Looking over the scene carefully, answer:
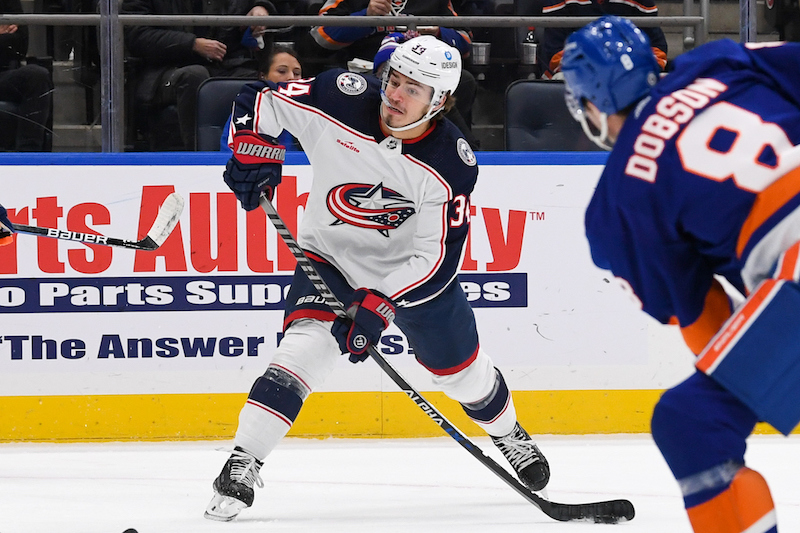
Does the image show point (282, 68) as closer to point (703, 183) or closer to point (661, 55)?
point (661, 55)

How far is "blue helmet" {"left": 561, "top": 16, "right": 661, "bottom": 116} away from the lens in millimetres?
1605

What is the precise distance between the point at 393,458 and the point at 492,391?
69 centimetres

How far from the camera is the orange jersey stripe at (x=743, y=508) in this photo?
1.44m

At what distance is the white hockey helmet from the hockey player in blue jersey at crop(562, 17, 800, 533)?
111 centimetres

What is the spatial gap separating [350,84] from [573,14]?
1850 millimetres

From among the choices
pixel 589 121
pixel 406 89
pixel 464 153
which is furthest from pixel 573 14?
pixel 589 121

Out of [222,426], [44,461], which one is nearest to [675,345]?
[222,426]

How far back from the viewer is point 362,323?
263cm

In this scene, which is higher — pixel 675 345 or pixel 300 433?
pixel 675 345

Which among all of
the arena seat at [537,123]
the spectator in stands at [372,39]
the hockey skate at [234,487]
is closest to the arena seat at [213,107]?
the spectator in stands at [372,39]

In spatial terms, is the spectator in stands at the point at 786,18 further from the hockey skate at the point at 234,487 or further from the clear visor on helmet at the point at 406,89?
the hockey skate at the point at 234,487

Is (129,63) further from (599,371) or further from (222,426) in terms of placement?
(599,371)

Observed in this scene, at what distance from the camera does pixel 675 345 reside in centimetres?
386

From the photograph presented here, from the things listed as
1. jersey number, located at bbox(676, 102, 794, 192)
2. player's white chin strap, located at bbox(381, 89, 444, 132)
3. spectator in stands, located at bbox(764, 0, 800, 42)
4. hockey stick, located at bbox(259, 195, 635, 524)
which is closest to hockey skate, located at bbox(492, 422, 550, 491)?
hockey stick, located at bbox(259, 195, 635, 524)
